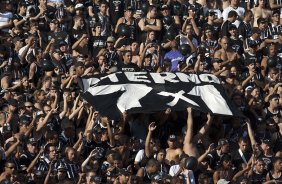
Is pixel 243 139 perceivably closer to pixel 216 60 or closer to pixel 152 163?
pixel 152 163

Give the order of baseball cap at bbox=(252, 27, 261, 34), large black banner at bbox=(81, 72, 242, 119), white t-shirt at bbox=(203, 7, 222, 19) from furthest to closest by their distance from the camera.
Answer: white t-shirt at bbox=(203, 7, 222, 19) < baseball cap at bbox=(252, 27, 261, 34) < large black banner at bbox=(81, 72, 242, 119)

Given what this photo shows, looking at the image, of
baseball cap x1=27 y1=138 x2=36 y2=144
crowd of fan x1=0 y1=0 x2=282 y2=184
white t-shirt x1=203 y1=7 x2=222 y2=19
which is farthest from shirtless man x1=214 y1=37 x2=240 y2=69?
baseball cap x1=27 y1=138 x2=36 y2=144

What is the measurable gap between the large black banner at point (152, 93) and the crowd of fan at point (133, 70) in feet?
0.67

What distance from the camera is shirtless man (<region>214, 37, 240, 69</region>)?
97.9 ft

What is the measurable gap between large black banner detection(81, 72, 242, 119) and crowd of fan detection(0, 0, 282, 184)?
0.21 meters

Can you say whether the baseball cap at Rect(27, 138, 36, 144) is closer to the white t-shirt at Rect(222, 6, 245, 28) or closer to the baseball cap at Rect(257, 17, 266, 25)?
the white t-shirt at Rect(222, 6, 245, 28)

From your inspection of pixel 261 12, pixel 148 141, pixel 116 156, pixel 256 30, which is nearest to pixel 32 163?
pixel 116 156

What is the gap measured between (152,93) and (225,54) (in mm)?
2907

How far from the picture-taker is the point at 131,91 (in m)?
27.6

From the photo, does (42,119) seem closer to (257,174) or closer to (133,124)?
(133,124)

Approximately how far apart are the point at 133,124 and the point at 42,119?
1.69 m

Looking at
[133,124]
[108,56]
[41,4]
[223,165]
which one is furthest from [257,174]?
[41,4]

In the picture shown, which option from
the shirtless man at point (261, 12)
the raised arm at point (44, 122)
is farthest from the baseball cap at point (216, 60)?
the raised arm at point (44, 122)

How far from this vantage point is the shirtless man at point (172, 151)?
26.3 m
